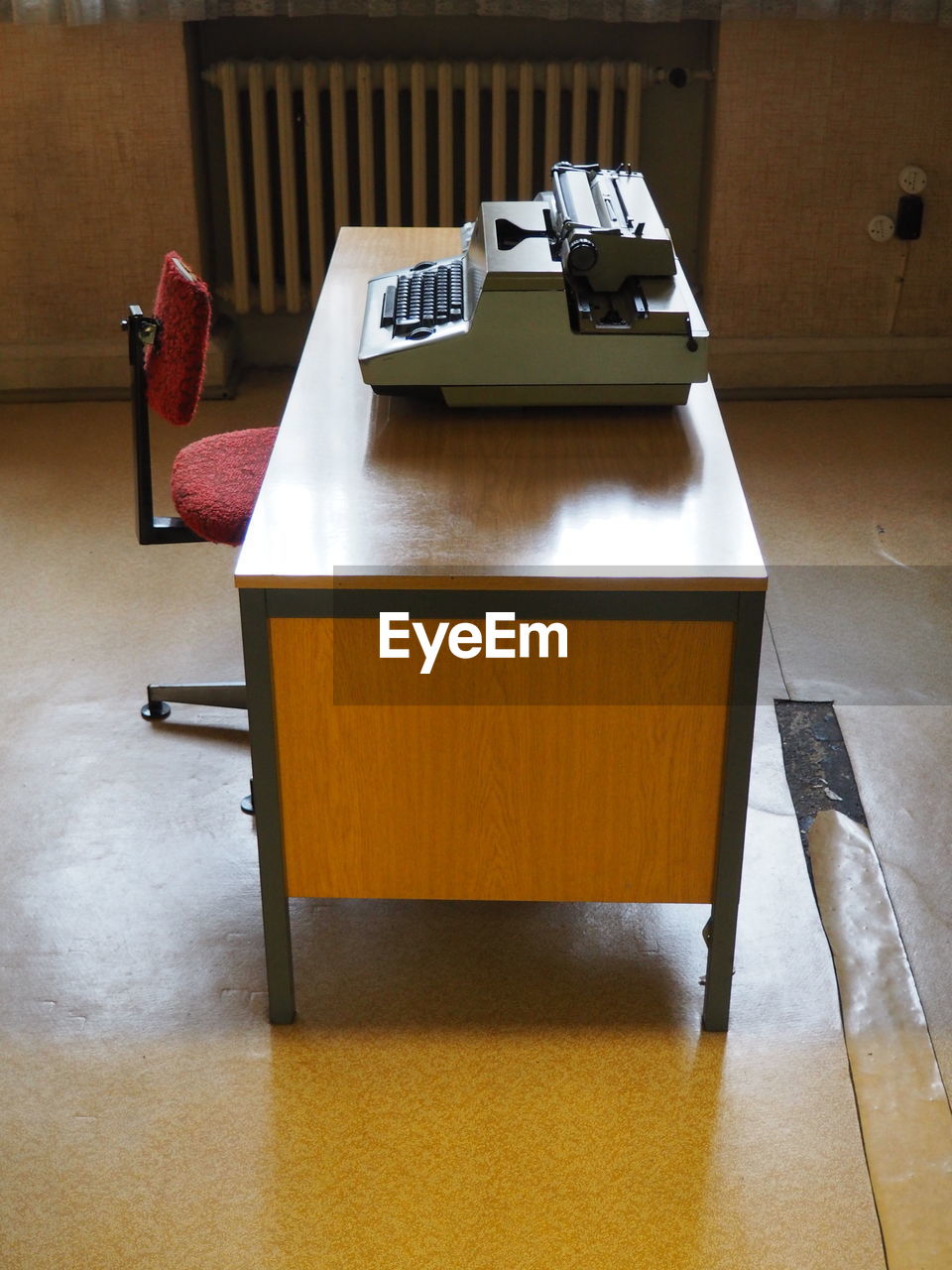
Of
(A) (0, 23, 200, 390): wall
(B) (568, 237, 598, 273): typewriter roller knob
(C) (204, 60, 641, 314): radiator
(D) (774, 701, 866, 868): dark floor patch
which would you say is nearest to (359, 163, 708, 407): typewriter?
(B) (568, 237, 598, 273): typewriter roller knob

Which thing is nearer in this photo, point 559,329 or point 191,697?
point 559,329

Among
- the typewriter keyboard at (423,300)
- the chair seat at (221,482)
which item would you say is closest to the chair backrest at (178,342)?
the chair seat at (221,482)

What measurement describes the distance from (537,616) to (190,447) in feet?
3.55

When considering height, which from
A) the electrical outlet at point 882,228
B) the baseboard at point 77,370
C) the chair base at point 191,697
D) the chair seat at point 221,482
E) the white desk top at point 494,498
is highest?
the white desk top at point 494,498

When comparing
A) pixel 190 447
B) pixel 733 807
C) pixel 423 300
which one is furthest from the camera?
pixel 190 447

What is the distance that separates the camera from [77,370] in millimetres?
3844

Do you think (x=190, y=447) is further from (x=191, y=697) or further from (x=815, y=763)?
(x=815, y=763)

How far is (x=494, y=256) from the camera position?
6.13 feet

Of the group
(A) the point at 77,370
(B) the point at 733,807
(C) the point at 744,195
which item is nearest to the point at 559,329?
(B) the point at 733,807

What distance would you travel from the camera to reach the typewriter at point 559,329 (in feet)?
5.89

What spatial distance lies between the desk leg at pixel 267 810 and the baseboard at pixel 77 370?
227 centimetres

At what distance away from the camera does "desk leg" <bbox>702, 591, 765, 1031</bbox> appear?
1.59 meters

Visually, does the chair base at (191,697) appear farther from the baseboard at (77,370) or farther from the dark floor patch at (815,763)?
the baseboard at (77,370)

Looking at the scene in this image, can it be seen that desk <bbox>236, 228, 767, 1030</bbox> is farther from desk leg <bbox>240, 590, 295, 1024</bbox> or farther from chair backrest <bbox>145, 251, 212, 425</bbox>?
chair backrest <bbox>145, 251, 212, 425</bbox>
